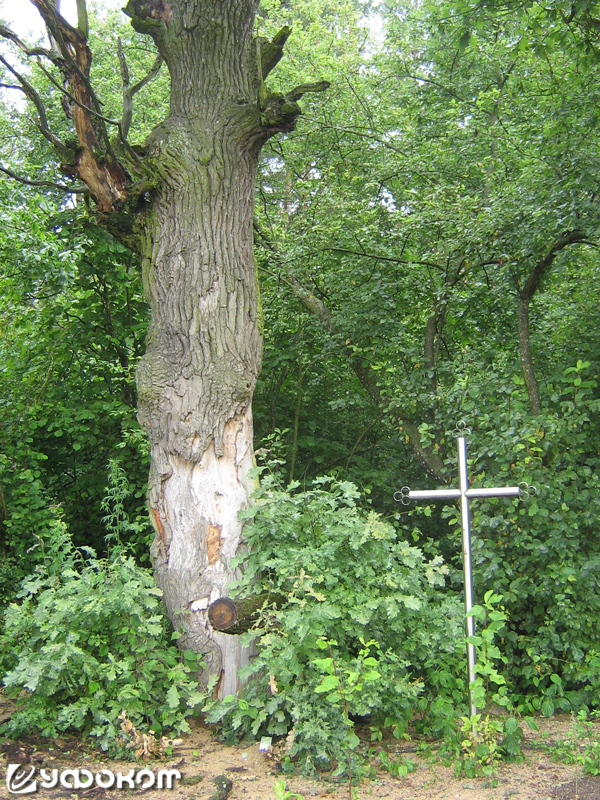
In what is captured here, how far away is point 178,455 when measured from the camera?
5.39 meters

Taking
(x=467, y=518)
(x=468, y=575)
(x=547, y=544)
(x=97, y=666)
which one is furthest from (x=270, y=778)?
(x=547, y=544)

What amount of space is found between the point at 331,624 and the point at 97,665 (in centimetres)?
145

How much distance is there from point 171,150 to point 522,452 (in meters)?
3.64

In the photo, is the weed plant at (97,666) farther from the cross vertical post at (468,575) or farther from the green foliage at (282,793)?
the cross vertical post at (468,575)

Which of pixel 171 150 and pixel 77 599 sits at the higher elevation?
pixel 171 150

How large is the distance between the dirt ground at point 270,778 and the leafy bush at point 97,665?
16 centimetres

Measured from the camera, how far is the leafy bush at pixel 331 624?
4.20 meters

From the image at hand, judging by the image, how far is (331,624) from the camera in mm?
4344

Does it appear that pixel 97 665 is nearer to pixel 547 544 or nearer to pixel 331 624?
pixel 331 624

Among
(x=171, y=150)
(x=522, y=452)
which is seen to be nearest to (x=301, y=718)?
(x=522, y=452)

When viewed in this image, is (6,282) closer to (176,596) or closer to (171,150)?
(171,150)

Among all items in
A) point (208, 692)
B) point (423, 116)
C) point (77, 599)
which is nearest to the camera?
point (77, 599)

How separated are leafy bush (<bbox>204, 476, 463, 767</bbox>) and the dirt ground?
174mm

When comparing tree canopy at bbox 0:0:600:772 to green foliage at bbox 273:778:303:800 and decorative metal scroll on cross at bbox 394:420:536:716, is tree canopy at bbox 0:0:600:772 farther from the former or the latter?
green foliage at bbox 273:778:303:800
